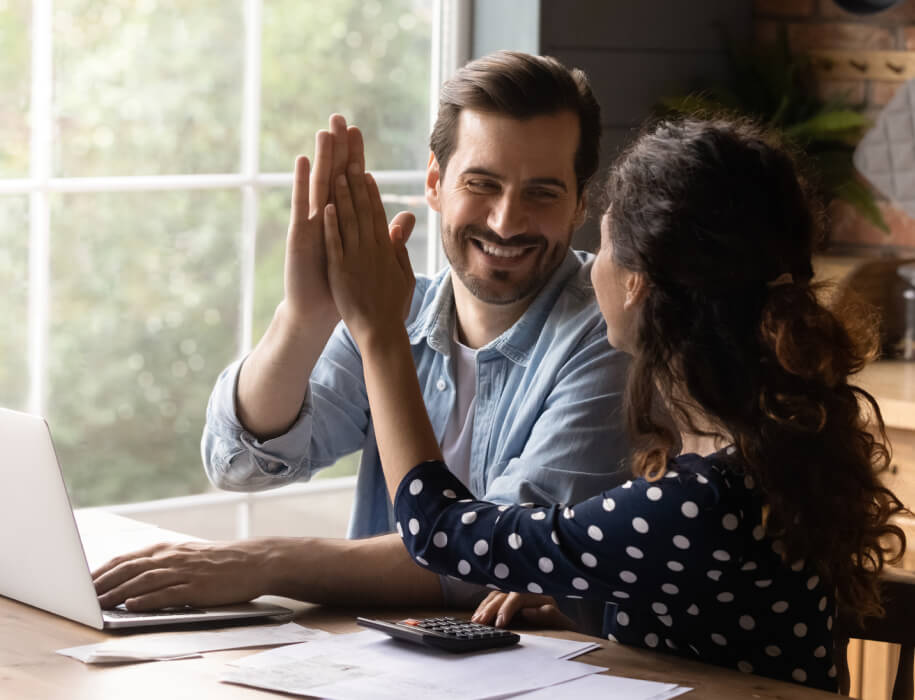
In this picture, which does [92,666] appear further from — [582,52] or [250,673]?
[582,52]

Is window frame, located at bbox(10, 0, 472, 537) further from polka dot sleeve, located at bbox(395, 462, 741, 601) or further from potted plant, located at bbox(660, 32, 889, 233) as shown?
polka dot sleeve, located at bbox(395, 462, 741, 601)

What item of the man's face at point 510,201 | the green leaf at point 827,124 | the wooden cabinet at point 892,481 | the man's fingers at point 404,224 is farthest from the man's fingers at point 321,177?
the green leaf at point 827,124

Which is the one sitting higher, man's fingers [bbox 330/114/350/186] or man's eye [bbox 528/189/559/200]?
man's fingers [bbox 330/114/350/186]

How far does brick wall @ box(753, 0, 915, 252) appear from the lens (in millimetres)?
3053

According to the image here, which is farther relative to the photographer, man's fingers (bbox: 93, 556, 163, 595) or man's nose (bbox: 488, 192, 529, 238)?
man's nose (bbox: 488, 192, 529, 238)

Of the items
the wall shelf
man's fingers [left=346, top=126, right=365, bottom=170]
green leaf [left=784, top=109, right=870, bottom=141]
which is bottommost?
man's fingers [left=346, top=126, right=365, bottom=170]

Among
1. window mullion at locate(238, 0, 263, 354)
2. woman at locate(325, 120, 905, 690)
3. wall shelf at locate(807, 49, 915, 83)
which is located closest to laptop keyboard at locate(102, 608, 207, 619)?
woman at locate(325, 120, 905, 690)

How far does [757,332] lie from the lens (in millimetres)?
1282

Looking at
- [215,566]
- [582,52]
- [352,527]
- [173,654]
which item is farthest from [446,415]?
[582,52]

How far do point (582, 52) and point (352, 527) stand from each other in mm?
1456

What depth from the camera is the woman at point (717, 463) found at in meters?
1.26

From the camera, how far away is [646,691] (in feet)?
4.00

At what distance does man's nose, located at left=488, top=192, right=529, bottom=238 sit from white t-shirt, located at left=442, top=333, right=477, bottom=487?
0.64 ft

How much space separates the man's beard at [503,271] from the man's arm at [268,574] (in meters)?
0.49
